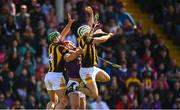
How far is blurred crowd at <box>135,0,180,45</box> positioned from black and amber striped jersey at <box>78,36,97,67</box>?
10837 mm

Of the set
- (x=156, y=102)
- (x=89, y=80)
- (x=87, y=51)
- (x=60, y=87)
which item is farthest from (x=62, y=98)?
(x=156, y=102)

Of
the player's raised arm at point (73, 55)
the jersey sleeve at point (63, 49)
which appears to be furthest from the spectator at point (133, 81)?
the player's raised arm at point (73, 55)

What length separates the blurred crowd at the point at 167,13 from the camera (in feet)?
112

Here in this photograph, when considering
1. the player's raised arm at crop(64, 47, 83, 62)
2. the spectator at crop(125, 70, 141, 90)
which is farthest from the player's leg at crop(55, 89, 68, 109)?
the spectator at crop(125, 70, 141, 90)

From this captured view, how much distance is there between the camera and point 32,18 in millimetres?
30156

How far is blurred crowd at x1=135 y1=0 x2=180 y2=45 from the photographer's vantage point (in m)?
34.0

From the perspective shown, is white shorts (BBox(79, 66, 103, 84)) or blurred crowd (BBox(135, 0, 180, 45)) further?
blurred crowd (BBox(135, 0, 180, 45))

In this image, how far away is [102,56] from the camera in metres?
30.4

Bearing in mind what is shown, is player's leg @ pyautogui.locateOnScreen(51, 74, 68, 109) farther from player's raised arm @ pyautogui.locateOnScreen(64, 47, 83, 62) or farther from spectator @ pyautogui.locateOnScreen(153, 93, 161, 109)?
spectator @ pyautogui.locateOnScreen(153, 93, 161, 109)

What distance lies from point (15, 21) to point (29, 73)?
6.40 ft

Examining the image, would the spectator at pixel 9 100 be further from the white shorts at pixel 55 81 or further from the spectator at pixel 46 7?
the white shorts at pixel 55 81

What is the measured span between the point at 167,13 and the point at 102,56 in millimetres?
4719

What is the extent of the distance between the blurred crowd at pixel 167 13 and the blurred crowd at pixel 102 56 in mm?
1666

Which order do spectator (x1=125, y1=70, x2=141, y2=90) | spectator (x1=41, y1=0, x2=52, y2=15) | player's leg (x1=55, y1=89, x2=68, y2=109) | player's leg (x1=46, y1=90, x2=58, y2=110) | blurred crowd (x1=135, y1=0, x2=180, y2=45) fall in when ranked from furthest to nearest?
blurred crowd (x1=135, y1=0, x2=180, y2=45)
spectator (x1=41, y1=0, x2=52, y2=15)
spectator (x1=125, y1=70, x2=141, y2=90)
player's leg (x1=46, y1=90, x2=58, y2=110)
player's leg (x1=55, y1=89, x2=68, y2=109)
